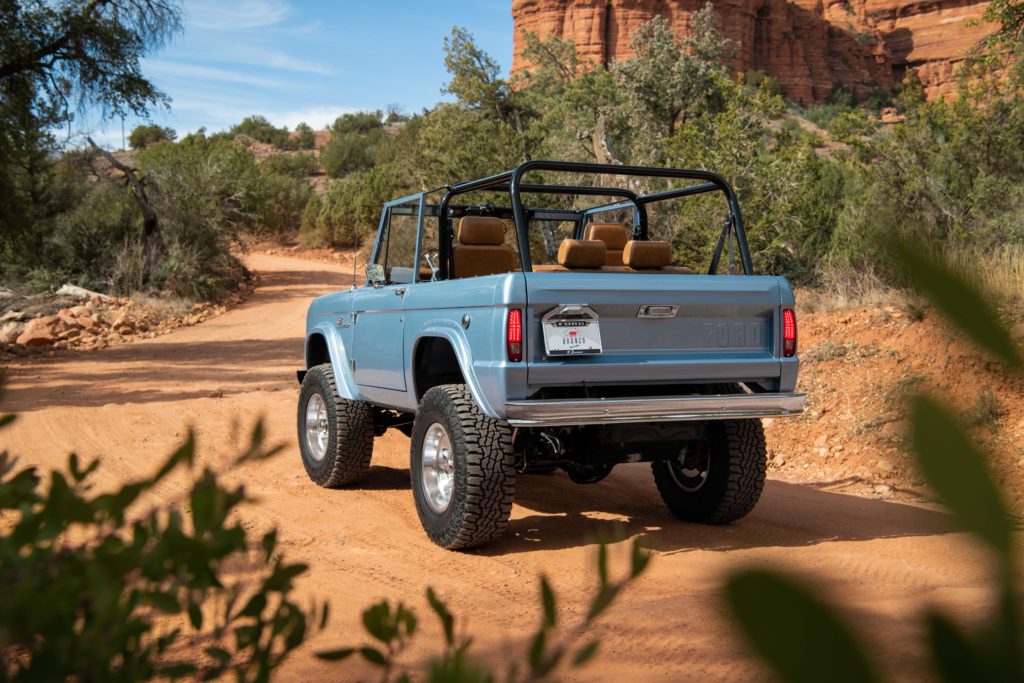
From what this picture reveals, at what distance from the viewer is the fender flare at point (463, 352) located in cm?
477

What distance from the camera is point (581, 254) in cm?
525

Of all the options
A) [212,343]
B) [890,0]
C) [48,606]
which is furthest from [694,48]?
[890,0]

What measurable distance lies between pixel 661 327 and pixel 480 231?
1.64 meters

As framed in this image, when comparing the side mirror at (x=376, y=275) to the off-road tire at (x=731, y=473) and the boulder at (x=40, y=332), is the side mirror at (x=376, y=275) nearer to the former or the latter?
the off-road tire at (x=731, y=473)

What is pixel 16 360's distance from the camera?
44.3 ft

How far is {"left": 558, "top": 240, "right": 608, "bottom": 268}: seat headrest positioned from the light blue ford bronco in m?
0.01

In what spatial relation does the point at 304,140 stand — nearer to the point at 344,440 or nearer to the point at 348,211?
the point at 348,211

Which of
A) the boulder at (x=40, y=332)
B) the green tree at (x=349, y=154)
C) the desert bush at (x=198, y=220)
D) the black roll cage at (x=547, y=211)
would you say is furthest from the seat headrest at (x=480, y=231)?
the green tree at (x=349, y=154)

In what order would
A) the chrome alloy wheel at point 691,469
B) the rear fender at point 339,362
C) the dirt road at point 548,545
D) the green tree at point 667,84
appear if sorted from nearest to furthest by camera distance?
the dirt road at point 548,545, the chrome alloy wheel at point 691,469, the rear fender at point 339,362, the green tree at point 667,84

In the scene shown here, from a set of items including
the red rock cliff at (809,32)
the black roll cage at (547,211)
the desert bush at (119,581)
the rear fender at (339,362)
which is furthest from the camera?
the red rock cliff at (809,32)

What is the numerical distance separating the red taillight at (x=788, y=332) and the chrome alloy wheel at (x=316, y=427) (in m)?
3.31

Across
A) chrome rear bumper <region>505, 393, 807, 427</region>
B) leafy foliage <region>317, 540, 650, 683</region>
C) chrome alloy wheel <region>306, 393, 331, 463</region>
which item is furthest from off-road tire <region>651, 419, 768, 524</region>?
leafy foliage <region>317, 540, 650, 683</region>

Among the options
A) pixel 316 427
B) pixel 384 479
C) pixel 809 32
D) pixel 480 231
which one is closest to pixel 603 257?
pixel 480 231

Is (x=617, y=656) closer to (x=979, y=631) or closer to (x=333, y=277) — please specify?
(x=979, y=631)
